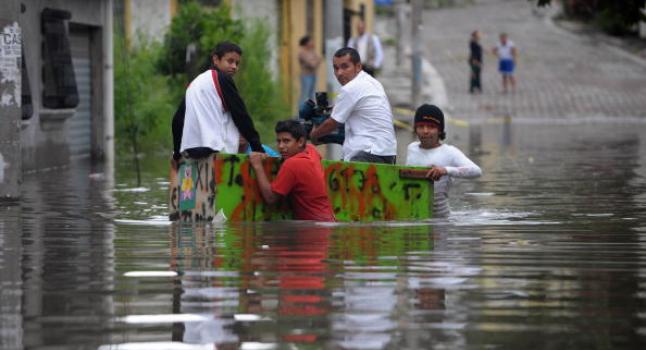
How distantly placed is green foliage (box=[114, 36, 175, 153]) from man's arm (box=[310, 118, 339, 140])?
37.9ft

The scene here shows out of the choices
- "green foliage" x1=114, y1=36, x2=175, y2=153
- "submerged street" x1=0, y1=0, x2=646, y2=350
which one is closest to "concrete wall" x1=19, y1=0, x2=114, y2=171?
"green foliage" x1=114, y1=36, x2=175, y2=153

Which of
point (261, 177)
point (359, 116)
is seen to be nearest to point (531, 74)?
point (359, 116)

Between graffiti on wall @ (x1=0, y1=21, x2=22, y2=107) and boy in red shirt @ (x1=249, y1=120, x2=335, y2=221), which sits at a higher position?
graffiti on wall @ (x1=0, y1=21, x2=22, y2=107)

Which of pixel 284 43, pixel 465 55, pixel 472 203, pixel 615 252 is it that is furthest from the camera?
pixel 465 55

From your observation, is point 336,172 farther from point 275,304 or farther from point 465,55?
point 465,55

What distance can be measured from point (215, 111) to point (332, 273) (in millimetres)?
3984

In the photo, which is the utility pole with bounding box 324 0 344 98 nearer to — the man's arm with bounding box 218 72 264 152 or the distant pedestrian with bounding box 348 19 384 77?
the man's arm with bounding box 218 72 264 152

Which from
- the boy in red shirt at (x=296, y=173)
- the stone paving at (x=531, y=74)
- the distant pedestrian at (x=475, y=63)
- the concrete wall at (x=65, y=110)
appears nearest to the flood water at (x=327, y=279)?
the boy in red shirt at (x=296, y=173)

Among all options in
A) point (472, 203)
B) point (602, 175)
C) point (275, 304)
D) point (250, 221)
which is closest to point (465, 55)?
point (602, 175)

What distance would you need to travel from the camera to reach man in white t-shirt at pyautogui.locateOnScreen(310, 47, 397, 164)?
48.1ft

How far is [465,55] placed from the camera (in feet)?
185

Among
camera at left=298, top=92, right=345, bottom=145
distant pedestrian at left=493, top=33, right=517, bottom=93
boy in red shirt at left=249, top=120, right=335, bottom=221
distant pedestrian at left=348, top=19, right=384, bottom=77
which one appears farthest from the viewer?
distant pedestrian at left=493, top=33, right=517, bottom=93

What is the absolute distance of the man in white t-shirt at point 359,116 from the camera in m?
14.7

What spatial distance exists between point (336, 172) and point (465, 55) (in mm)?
42407
